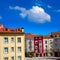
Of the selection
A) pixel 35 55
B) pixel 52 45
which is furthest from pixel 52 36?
pixel 35 55

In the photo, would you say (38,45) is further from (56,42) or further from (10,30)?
(10,30)

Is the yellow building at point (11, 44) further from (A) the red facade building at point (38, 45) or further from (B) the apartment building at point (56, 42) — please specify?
(B) the apartment building at point (56, 42)

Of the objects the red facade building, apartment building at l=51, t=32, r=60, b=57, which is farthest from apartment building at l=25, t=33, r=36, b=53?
apartment building at l=51, t=32, r=60, b=57

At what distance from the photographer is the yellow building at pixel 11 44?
188 feet

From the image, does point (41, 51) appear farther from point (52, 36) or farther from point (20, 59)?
point (20, 59)

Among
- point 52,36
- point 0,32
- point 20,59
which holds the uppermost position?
point 52,36

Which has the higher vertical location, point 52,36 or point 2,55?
point 52,36

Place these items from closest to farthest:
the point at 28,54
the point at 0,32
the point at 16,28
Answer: the point at 0,32
the point at 16,28
the point at 28,54

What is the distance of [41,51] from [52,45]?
662cm

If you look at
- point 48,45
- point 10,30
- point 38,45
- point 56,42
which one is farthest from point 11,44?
point 48,45

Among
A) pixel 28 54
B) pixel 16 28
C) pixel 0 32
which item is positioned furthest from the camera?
pixel 28 54

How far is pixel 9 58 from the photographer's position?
57.9 meters

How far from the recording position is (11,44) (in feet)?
191

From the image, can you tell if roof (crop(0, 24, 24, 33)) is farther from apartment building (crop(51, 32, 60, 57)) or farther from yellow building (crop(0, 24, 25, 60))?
apartment building (crop(51, 32, 60, 57))
